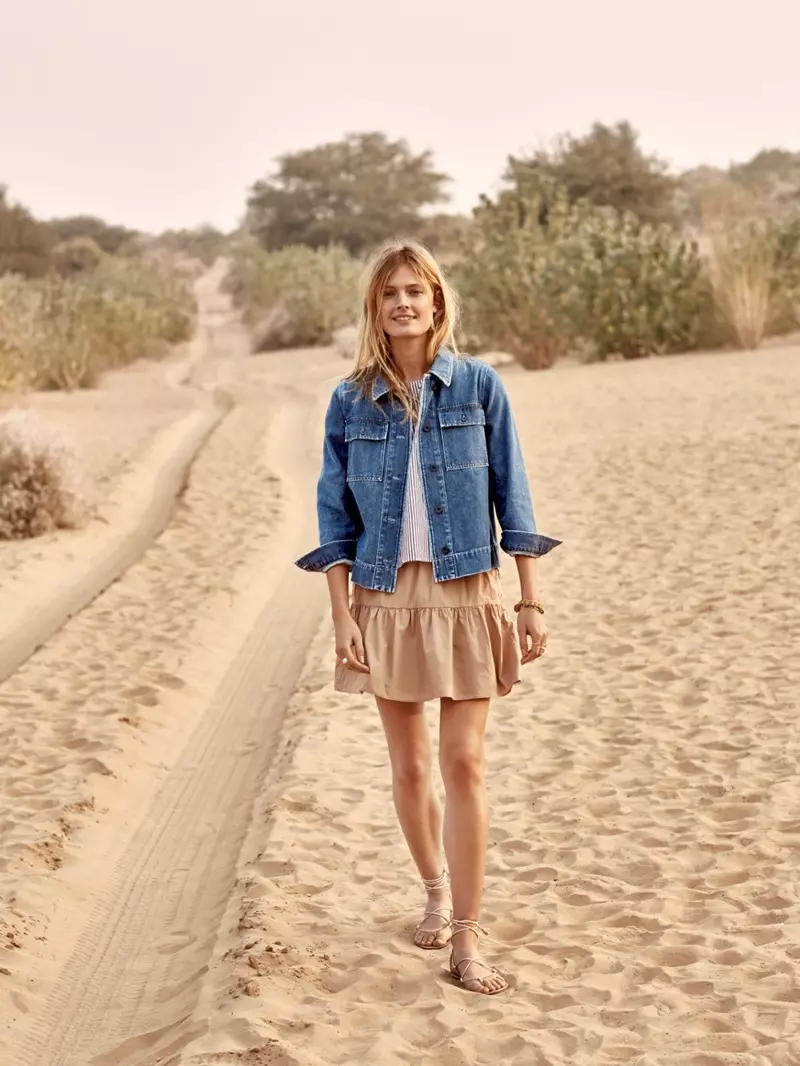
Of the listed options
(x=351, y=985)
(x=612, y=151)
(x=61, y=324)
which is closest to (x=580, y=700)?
(x=351, y=985)

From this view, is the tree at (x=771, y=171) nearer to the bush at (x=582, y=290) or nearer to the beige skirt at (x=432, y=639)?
the bush at (x=582, y=290)

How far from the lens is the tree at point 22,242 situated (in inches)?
1607

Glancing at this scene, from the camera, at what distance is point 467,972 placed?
3668mm

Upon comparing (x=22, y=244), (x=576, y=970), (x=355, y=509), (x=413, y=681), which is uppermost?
(x=22, y=244)

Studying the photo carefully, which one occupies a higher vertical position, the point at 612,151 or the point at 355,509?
the point at 612,151

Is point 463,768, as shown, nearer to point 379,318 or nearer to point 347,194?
point 379,318

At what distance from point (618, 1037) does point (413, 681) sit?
1034 mm

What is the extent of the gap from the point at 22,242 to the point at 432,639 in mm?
40870

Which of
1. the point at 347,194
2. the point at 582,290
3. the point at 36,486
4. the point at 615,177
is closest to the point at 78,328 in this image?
the point at 582,290

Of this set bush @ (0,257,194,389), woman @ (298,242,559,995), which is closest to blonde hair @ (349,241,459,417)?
woman @ (298,242,559,995)

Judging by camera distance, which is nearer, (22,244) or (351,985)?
(351,985)

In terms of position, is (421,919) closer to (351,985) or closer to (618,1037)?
(351,985)

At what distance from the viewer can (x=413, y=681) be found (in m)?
3.44

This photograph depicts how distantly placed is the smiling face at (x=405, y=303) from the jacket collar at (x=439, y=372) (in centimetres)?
8
